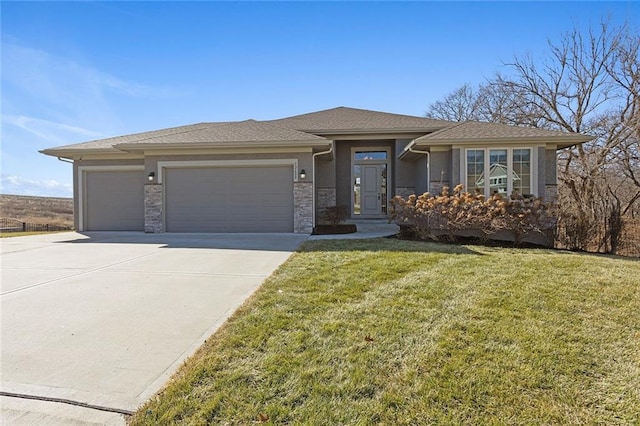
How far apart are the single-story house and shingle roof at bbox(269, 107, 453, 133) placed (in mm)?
1958

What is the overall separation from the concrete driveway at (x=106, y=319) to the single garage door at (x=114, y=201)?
4.94 m

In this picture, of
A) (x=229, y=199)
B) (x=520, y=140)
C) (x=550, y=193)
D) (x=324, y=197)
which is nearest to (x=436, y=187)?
(x=520, y=140)

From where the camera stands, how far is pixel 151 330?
11.5 feet

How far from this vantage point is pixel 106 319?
378 centimetres

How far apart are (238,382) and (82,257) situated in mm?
6603

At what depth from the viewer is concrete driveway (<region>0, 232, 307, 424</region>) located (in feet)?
8.07

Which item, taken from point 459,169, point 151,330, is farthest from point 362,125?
point 151,330

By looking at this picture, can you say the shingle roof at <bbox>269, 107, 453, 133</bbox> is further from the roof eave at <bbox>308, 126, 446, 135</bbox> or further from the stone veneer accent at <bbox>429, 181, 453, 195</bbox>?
Answer: the stone veneer accent at <bbox>429, 181, 453, 195</bbox>

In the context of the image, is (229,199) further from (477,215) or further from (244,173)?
(477,215)

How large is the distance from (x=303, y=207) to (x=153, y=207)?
201 inches

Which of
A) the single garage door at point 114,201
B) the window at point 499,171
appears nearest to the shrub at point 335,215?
the window at point 499,171

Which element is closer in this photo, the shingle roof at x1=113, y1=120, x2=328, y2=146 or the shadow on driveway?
the shadow on driveway

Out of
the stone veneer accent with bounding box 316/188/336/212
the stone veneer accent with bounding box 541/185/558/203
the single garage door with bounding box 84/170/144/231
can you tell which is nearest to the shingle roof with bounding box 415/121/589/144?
the stone veneer accent with bounding box 541/185/558/203

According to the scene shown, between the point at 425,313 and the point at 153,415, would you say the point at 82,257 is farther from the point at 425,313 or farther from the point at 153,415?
the point at 425,313
